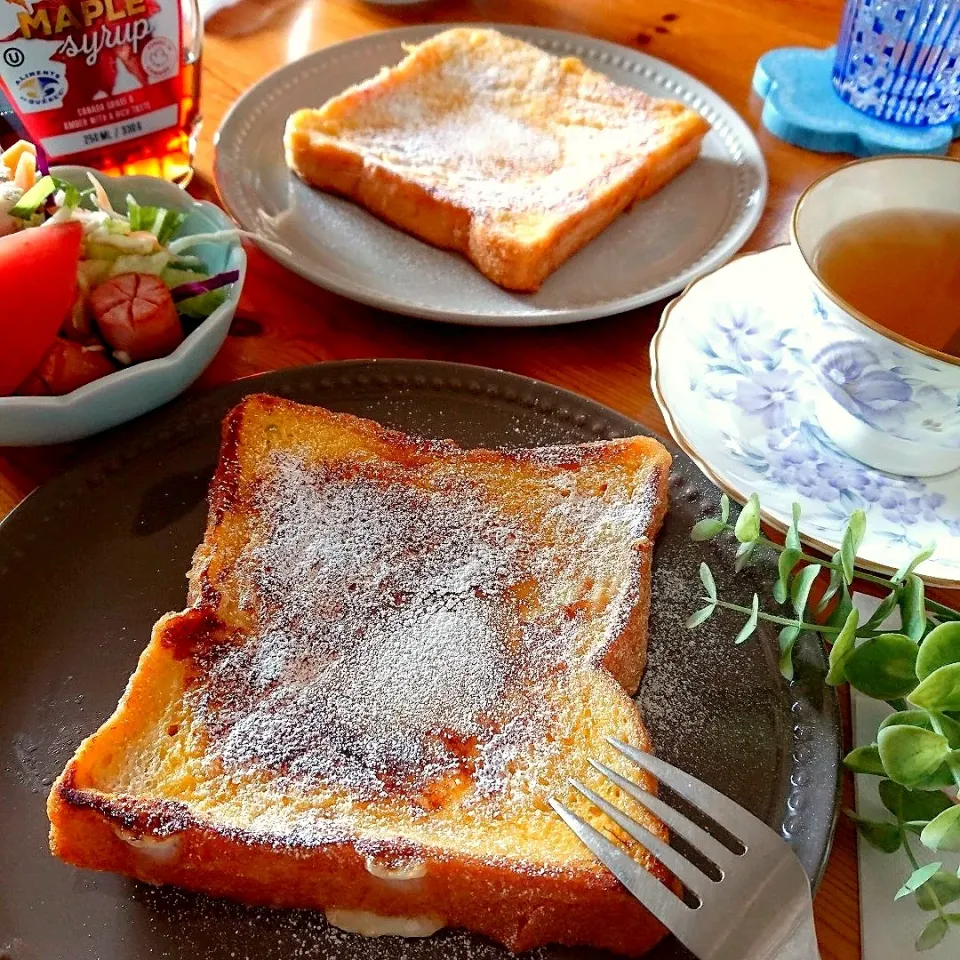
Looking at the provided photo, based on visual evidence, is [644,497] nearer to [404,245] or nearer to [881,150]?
[404,245]

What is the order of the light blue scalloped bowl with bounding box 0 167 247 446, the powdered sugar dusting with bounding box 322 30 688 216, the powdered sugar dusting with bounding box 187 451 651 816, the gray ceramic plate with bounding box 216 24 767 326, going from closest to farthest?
the powdered sugar dusting with bounding box 187 451 651 816, the light blue scalloped bowl with bounding box 0 167 247 446, the gray ceramic plate with bounding box 216 24 767 326, the powdered sugar dusting with bounding box 322 30 688 216

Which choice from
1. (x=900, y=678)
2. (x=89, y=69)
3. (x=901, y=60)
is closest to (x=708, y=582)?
(x=900, y=678)

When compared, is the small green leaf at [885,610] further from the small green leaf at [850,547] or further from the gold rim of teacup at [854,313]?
the gold rim of teacup at [854,313]

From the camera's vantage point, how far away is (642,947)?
34.8 inches

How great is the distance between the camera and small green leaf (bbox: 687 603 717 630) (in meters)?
1.10

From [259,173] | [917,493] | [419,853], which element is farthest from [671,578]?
[259,173]

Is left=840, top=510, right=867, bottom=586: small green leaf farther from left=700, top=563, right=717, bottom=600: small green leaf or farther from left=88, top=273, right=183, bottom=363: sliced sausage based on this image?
left=88, top=273, right=183, bottom=363: sliced sausage

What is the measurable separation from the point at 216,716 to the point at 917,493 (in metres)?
0.98

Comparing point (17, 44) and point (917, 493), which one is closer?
point (917, 493)

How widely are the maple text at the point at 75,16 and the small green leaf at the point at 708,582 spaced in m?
1.27

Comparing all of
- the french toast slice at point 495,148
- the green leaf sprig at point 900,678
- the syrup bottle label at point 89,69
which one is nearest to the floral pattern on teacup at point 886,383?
the green leaf sprig at point 900,678

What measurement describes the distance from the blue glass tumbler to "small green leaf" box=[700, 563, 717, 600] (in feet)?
5.06

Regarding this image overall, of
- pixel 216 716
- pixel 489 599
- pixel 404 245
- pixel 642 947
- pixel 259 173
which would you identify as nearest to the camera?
pixel 642 947

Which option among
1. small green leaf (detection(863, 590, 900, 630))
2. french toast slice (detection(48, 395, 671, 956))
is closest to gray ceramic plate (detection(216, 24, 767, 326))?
french toast slice (detection(48, 395, 671, 956))
